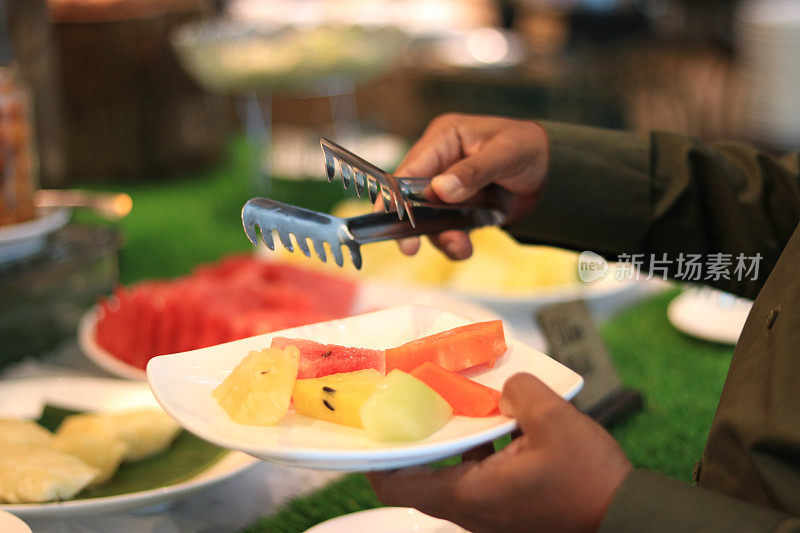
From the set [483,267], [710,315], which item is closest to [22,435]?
[483,267]

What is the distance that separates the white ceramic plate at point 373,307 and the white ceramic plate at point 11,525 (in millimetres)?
434

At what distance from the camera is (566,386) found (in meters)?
0.58

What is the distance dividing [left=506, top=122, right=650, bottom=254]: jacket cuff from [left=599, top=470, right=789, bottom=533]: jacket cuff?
0.47 m

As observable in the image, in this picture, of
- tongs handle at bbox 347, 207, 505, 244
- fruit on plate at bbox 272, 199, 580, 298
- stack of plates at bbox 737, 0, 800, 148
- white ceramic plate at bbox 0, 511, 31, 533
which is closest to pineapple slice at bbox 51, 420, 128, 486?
white ceramic plate at bbox 0, 511, 31, 533

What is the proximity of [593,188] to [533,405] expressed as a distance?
484 mm

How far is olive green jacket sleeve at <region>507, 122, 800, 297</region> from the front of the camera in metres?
0.94

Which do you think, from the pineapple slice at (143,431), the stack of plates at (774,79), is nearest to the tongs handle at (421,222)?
the pineapple slice at (143,431)

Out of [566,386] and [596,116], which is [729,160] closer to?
[566,386]

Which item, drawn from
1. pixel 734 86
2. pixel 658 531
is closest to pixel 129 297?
pixel 658 531

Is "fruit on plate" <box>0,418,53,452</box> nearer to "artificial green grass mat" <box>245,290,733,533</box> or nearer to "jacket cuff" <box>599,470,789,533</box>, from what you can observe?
Result: "artificial green grass mat" <box>245,290,733,533</box>

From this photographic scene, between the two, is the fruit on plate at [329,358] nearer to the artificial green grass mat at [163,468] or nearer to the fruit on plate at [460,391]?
the fruit on plate at [460,391]

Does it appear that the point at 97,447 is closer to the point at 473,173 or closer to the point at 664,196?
the point at 473,173

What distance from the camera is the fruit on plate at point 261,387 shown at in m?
0.56

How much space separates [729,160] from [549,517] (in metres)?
0.62
